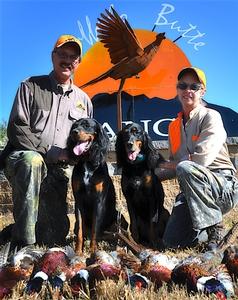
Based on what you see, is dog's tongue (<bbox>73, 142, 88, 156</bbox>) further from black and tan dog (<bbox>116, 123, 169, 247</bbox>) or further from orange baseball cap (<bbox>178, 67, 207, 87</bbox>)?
orange baseball cap (<bbox>178, 67, 207, 87</bbox>)

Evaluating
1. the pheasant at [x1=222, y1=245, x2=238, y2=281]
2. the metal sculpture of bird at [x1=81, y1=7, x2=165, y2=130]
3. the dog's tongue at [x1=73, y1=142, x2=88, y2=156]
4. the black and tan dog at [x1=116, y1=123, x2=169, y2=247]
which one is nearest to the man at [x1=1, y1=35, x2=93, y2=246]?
the dog's tongue at [x1=73, y1=142, x2=88, y2=156]

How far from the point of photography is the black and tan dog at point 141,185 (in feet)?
12.5

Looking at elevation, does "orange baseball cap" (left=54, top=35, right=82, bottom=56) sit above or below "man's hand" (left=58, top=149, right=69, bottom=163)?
above

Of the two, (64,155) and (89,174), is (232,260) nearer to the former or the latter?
(89,174)

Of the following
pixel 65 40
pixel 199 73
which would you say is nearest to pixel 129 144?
pixel 199 73

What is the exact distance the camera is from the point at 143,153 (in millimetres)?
3951

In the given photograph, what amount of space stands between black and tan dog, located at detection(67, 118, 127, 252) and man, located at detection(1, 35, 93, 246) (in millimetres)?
182

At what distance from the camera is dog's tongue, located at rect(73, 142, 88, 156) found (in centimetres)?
366

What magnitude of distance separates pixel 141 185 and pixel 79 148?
741 mm

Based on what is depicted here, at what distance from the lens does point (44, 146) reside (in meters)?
3.75

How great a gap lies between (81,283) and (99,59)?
735 cm

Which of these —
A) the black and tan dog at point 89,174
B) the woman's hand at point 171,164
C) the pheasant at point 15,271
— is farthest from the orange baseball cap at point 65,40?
the pheasant at point 15,271

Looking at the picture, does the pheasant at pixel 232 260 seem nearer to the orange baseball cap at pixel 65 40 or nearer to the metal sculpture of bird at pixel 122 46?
the orange baseball cap at pixel 65 40

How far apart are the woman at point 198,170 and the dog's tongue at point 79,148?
2.77ft
